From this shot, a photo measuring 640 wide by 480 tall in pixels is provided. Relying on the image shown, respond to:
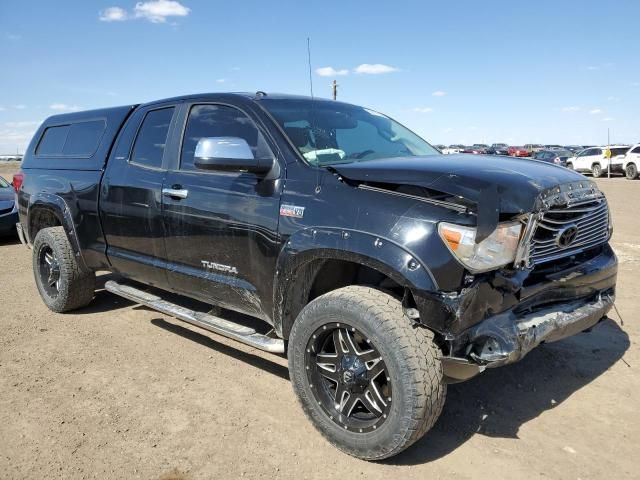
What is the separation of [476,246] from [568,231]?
2.67ft

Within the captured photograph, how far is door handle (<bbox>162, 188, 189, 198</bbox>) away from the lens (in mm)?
3795

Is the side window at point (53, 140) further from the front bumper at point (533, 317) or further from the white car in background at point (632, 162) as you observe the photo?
the white car in background at point (632, 162)

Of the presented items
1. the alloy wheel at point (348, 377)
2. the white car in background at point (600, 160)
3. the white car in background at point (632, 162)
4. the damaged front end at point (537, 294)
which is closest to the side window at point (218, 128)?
the alloy wheel at point (348, 377)

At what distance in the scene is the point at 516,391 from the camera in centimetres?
363

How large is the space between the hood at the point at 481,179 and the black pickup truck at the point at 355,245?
0.01 metres

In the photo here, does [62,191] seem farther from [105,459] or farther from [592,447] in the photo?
[592,447]

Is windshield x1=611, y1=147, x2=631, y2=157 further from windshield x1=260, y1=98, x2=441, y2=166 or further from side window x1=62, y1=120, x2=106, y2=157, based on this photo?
side window x1=62, y1=120, x2=106, y2=157

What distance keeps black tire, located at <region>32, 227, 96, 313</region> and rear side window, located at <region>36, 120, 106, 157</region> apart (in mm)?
816

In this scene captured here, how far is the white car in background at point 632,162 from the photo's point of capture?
82.6 ft

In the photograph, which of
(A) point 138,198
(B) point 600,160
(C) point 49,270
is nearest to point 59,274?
(C) point 49,270

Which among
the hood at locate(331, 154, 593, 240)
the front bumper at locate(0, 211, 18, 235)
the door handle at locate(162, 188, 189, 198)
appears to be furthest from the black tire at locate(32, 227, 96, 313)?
the front bumper at locate(0, 211, 18, 235)

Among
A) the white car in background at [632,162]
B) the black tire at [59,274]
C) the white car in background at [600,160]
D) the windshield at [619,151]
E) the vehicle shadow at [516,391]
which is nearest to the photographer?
the vehicle shadow at [516,391]

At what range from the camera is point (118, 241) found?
14.9 feet

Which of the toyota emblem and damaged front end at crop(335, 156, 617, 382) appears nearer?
damaged front end at crop(335, 156, 617, 382)
